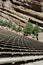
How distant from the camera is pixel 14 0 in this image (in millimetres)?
55719

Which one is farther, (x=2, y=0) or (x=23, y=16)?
(x=2, y=0)

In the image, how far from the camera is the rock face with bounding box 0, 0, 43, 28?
48.2 m

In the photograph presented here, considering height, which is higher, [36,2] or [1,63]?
[1,63]

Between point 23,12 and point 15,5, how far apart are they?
3861 mm

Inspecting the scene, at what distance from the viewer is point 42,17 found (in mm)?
48812

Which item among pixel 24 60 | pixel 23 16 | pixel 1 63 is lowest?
pixel 23 16

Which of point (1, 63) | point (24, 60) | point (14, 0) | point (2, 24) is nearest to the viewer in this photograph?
point (1, 63)

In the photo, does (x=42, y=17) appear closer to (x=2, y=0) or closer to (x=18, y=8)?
(x=18, y=8)

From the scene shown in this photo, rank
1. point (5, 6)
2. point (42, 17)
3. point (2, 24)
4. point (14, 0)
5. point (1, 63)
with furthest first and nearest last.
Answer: point (14, 0) → point (5, 6) → point (42, 17) → point (2, 24) → point (1, 63)

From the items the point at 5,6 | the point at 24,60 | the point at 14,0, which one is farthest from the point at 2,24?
the point at 24,60

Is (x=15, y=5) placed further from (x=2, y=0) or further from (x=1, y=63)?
(x=1, y=63)

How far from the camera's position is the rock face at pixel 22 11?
1897 inches

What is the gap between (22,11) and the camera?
52.1 m

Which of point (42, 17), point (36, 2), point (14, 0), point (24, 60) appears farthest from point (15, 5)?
point (24, 60)
